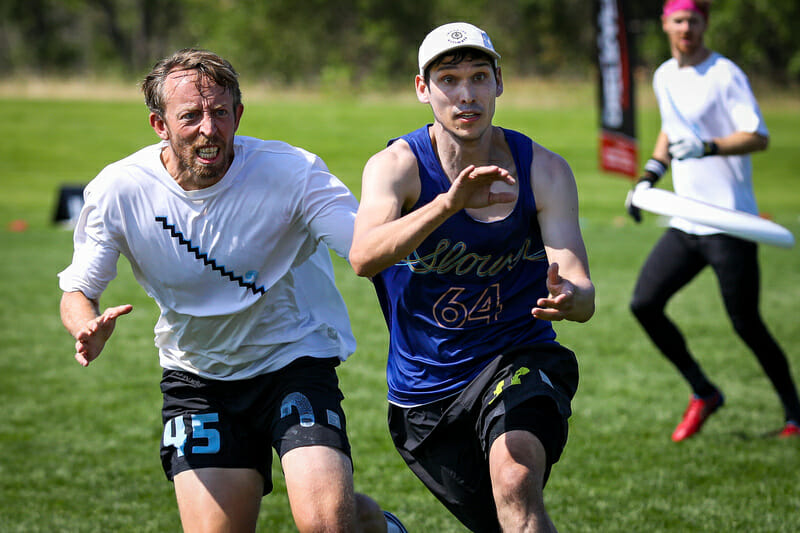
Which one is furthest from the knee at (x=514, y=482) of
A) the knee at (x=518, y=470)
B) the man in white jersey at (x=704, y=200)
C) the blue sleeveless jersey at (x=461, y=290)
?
the man in white jersey at (x=704, y=200)

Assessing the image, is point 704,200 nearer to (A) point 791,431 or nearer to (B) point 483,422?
(A) point 791,431

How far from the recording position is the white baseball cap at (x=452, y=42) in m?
3.31

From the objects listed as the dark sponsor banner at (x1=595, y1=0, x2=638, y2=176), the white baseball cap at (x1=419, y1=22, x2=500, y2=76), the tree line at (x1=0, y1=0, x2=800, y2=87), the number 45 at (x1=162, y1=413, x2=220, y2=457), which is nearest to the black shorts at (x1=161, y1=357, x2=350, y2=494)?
the number 45 at (x1=162, y1=413, x2=220, y2=457)

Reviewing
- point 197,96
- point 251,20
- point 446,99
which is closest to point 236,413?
point 197,96

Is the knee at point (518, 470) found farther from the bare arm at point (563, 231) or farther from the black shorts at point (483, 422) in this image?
the bare arm at point (563, 231)

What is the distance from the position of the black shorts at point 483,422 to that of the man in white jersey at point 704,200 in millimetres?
2696

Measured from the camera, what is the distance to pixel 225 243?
3.67 m

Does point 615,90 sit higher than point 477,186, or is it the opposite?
point 477,186

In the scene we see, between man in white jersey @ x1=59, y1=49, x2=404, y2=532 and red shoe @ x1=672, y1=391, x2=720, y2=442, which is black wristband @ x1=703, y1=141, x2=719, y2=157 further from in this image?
man in white jersey @ x1=59, y1=49, x2=404, y2=532

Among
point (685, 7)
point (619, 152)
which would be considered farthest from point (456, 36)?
point (619, 152)

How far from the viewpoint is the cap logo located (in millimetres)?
3314

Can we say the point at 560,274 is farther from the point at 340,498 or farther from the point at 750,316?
the point at 750,316

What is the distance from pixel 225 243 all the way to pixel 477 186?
114cm

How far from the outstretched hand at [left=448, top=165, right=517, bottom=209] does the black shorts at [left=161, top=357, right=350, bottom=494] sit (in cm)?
105
